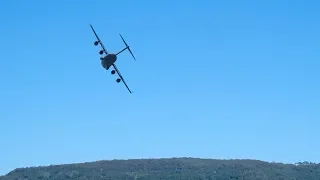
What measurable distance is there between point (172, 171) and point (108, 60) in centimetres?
8033

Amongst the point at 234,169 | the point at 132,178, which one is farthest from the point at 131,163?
the point at 234,169

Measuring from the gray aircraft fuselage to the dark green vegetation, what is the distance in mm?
70631

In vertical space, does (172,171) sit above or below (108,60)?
below

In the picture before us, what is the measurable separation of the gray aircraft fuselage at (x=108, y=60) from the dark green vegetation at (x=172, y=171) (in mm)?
70631

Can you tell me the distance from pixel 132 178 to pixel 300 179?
40970mm

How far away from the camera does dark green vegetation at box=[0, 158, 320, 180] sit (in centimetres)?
11725

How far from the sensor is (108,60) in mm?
47188

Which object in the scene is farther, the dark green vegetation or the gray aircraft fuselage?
the dark green vegetation

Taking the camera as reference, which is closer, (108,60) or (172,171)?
(108,60)

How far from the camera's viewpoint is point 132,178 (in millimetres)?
115125

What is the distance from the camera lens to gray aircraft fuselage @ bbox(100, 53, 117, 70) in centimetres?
4708

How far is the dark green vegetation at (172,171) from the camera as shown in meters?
117

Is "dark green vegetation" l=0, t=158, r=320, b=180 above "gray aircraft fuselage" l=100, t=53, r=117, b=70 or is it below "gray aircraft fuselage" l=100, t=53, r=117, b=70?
below

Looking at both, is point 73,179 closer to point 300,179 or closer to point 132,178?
point 132,178
